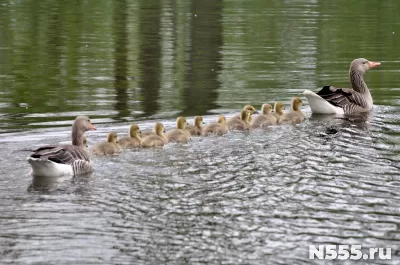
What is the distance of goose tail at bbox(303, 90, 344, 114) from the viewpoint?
63.8ft

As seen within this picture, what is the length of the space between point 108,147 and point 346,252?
6.04 metres

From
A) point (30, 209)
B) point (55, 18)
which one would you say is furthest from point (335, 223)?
point (55, 18)

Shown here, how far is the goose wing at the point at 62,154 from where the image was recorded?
13430mm

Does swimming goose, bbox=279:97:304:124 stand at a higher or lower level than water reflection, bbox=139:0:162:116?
higher

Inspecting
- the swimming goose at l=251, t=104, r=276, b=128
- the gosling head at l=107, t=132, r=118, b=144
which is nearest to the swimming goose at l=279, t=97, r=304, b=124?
the swimming goose at l=251, t=104, r=276, b=128

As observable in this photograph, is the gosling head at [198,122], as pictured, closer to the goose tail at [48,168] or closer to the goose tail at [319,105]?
the goose tail at [319,105]

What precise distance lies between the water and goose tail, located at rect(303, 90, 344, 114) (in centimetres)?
39

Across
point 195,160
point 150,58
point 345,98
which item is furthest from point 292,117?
point 150,58

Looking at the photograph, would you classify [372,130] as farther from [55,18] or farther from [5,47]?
[55,18]

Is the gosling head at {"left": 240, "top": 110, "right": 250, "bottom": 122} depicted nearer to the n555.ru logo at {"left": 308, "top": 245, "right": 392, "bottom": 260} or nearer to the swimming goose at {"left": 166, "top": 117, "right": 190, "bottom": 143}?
the swimming goose at {"left": 166, "top": 117, "right": 190, "bottom": 143}

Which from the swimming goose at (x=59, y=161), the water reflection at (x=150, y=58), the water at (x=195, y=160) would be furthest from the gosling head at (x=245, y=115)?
the swimming goose at (x=59, y=161)

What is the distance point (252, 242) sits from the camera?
1044 cm

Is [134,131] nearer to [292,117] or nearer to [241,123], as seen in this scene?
[241,123]

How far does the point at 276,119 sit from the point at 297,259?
342 inches
